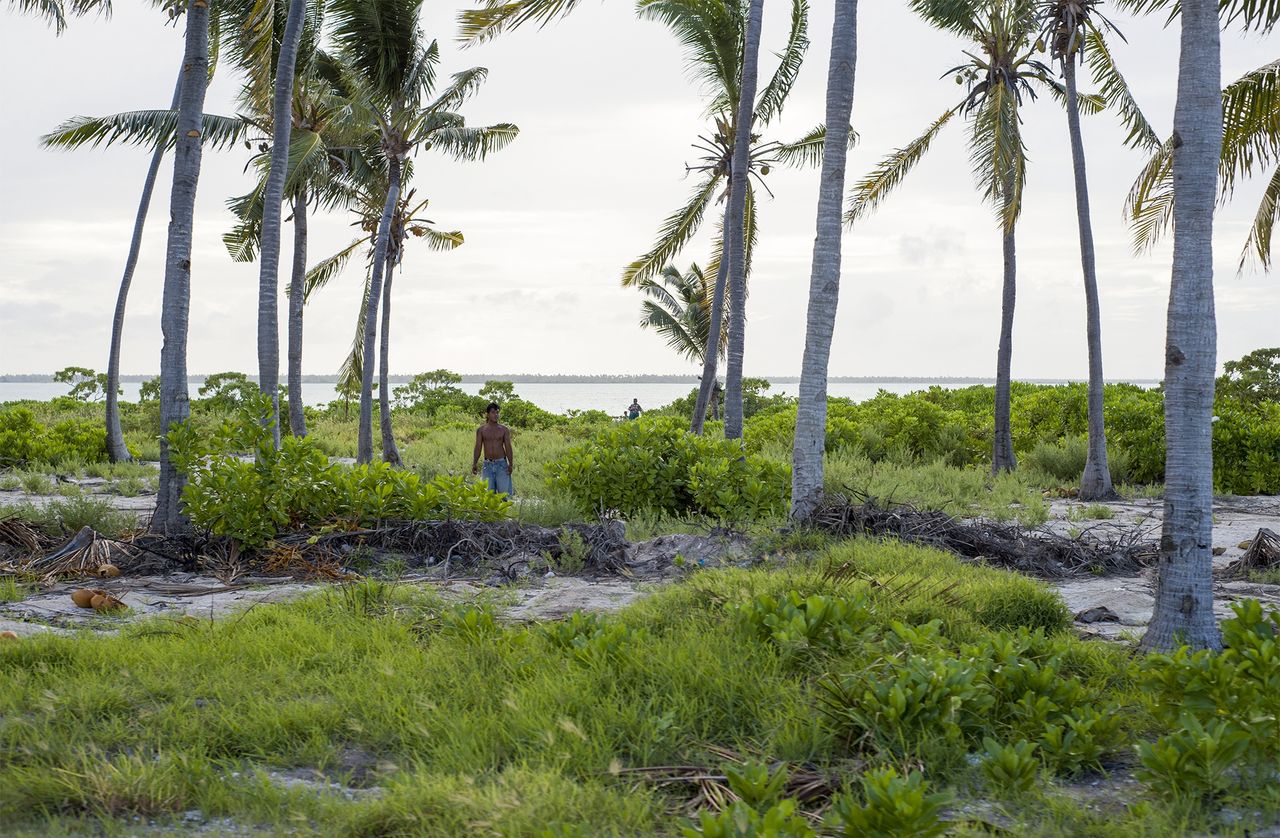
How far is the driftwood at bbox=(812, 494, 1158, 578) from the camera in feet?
26.2

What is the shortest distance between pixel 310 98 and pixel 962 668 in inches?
741

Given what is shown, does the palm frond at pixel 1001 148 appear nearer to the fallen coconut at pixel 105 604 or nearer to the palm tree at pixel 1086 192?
the palm tree at pixel 1086 192

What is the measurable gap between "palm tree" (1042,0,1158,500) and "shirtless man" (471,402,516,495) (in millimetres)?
8609

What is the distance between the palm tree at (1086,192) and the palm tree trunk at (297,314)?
483 inches

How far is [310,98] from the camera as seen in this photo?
62.8ft

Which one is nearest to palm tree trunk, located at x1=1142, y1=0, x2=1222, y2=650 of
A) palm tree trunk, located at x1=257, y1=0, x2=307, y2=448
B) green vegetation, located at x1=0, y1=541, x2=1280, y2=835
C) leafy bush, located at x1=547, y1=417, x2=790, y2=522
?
green vegetation, located at x1=0, y1=541, x2=1280, y2=835

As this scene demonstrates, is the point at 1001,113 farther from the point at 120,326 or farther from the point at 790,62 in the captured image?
the point at 120,326

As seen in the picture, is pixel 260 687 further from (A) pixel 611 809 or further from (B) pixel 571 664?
(A) pixel 611 809

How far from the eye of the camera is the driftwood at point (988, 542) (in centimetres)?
800

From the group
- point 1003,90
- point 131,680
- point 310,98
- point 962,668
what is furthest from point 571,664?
point 310,98

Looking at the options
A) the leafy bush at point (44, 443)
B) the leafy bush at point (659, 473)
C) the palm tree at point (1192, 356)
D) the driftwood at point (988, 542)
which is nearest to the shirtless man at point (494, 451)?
the leafy bush at point (659, 473)

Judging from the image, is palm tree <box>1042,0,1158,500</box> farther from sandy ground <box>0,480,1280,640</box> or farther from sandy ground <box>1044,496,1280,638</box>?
sandy ground <box>0,480,1280,640</box>

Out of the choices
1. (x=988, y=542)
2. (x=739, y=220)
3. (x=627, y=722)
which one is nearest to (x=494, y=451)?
(x=739, y=220)

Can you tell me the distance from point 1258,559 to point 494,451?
8.34m
